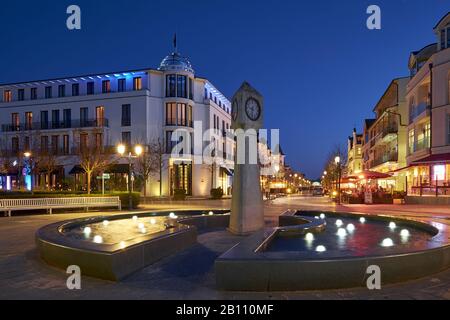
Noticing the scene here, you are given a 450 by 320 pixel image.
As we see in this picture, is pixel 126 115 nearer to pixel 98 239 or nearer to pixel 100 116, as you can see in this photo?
pixel 100 116

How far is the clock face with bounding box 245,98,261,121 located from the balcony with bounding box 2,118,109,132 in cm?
4008

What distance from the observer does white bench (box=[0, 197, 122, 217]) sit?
21.9 m

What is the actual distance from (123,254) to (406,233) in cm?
822

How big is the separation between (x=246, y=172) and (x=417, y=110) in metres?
31.9

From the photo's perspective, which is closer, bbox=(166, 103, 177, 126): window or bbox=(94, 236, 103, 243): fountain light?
bbox=(94, 236, 103, 243): fountain light

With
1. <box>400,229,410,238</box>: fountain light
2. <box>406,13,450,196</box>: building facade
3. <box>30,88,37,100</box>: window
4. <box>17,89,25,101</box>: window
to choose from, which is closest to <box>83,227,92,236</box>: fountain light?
<box>400,229,410,238</box>: fountain light

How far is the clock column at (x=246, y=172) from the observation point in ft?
37.5

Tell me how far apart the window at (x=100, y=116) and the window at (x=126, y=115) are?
2572mm

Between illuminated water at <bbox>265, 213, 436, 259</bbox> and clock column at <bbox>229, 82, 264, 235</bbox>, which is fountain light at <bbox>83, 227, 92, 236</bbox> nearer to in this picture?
clock column at <bbox>229, 82, 264, 235</bbox>

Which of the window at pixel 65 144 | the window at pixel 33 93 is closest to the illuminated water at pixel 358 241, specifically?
the window at pixel 65 144

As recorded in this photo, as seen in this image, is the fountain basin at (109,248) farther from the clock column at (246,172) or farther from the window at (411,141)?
the window at (411,141)

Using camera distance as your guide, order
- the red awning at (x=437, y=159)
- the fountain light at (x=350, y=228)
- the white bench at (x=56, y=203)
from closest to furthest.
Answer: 1. the fountain light at (x=350, y=228)
2. the white bench at (x=56, y=203)
3. the red awning at (x=437, y=159)
